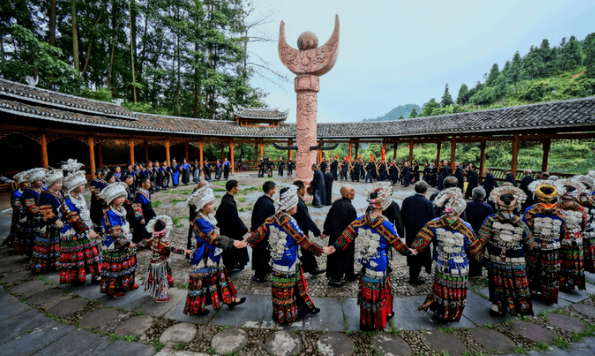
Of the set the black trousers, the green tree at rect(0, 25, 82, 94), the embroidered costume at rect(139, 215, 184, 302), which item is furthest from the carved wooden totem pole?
the green tree at rect(0, 25, 82, 94)

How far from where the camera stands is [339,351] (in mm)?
2584

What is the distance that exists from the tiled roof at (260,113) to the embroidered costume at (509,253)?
70.7 ft

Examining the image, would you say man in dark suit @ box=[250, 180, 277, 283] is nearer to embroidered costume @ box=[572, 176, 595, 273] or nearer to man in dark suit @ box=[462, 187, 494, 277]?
man in dark suit @ box=[462, 187, 494, 277]

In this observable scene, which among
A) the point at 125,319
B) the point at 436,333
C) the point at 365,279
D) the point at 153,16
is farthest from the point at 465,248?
the point at 153,16

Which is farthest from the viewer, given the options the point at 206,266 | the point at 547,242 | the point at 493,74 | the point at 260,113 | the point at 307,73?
the point at 493,74

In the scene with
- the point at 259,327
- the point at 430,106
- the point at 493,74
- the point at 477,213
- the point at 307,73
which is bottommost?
the point at 259,327


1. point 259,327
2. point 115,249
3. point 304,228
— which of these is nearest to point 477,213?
point 304,228

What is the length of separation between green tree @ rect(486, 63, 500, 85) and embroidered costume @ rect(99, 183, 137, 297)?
173 ft

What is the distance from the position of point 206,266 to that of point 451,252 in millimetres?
2898

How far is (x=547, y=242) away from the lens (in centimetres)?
350

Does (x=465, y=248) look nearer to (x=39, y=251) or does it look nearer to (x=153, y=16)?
(x=39, y=251)

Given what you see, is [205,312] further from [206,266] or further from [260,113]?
[260,113]

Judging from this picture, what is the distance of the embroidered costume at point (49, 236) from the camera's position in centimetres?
392

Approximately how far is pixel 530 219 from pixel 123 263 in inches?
234
